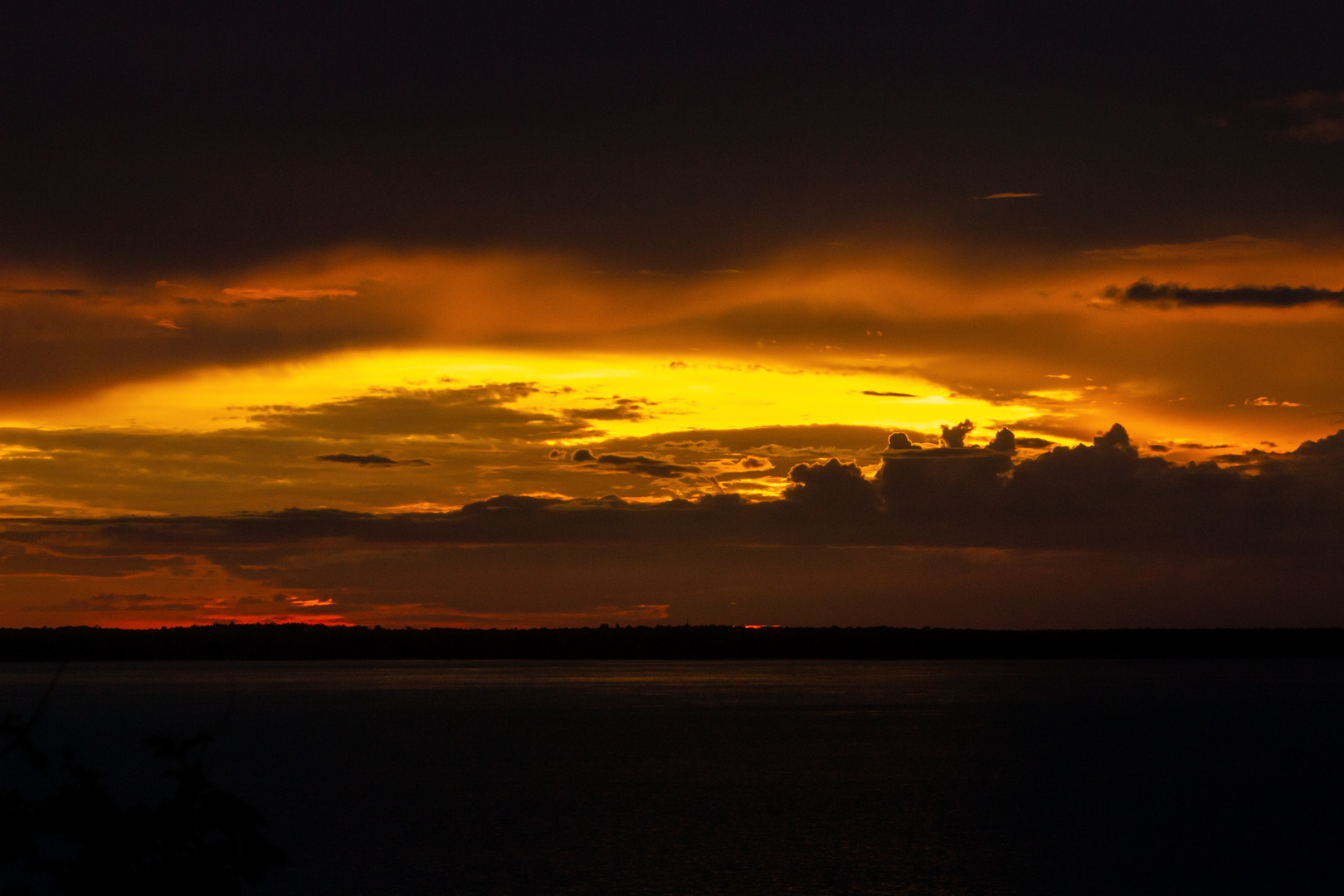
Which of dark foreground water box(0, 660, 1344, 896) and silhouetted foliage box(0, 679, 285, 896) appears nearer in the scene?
silhouetted foliage box(0, 679, 285, 896)

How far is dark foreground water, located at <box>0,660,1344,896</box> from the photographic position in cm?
3594

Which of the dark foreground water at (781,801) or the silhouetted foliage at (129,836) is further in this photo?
the dark foreground water at (781,801)

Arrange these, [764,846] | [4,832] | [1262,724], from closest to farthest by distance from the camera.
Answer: [4,832] < [764,846] < [1262,724]

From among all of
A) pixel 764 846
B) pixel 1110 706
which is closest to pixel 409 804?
pixel 764 846

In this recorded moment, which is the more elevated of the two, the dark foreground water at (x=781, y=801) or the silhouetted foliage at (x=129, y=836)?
the silhouetted foliage at (x=129, y=836)

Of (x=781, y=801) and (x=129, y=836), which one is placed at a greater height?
(x=129, y=836)

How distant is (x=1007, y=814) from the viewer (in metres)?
49.8

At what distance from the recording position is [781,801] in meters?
52.1

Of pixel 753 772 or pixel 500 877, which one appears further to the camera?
pixel 753 772

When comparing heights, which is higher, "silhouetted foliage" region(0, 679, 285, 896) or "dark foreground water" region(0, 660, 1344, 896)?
"silhouetted foliage" region(0, 679, 285, 896)

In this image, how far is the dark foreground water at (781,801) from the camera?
35938 millimetres

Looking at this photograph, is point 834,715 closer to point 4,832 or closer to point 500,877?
point 500,877

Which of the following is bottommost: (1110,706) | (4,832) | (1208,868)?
(1110,706)

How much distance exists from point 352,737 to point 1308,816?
65.3m
